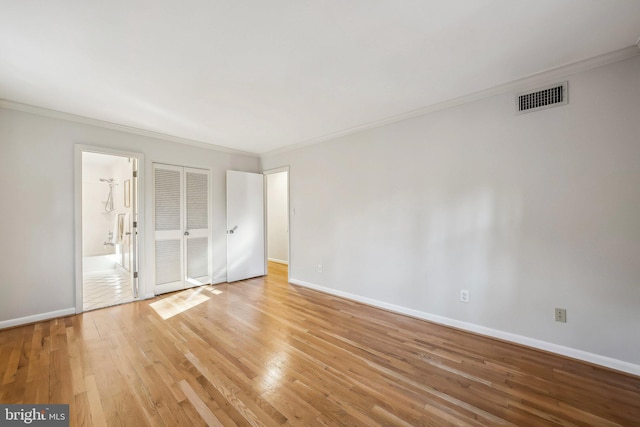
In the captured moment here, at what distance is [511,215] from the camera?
2520 mm

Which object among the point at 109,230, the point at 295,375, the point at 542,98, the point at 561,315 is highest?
the point at 542,98

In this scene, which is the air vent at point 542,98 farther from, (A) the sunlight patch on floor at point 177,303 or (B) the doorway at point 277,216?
(B) the doorway at point 277,216

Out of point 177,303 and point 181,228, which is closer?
point 177,303

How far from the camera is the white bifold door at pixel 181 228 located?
4.03 metres

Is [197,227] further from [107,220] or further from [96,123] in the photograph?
[107,220]

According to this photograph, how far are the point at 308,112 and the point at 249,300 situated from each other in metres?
2.75

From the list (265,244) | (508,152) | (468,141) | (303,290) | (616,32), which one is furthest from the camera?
(265,244)

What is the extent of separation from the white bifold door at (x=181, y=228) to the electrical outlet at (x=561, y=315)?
15.5 feet

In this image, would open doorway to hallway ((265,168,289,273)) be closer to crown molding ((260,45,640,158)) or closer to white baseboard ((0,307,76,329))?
crown molding ((260,45,640,158))

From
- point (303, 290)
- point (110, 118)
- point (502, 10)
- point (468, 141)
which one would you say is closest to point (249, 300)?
point (303, 290)

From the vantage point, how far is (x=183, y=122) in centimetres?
347

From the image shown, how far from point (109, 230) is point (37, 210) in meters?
5.08

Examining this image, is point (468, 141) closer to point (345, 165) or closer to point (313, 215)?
point (345, 165)

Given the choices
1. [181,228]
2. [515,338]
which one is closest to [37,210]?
[181,228]
